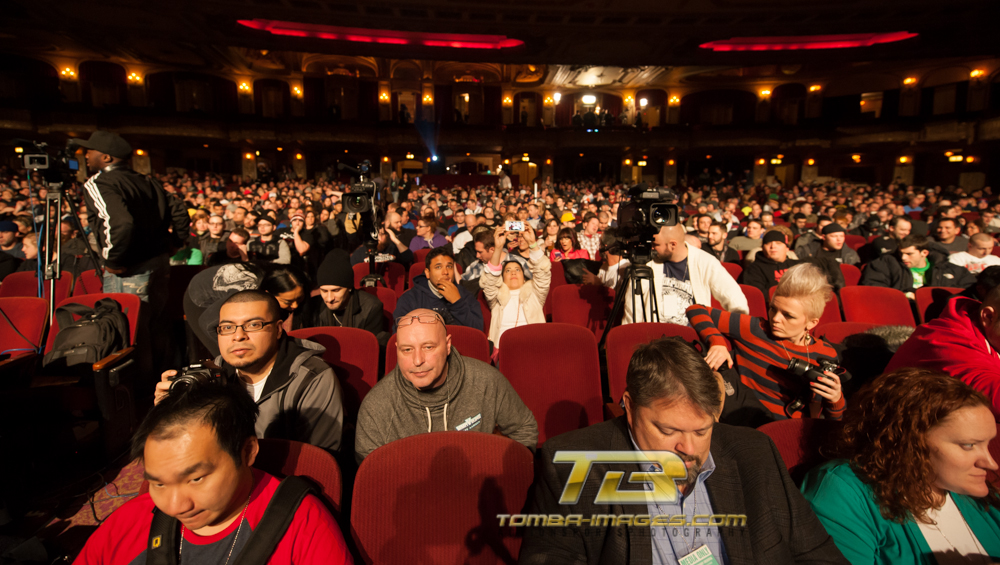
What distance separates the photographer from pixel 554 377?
7.77ft

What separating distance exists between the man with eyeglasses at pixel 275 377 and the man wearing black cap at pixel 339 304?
36.2 inches

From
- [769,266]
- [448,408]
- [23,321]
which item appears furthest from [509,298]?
[23,321]

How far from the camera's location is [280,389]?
5.39 feet

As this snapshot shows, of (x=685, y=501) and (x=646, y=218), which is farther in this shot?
(x=646, y=218)

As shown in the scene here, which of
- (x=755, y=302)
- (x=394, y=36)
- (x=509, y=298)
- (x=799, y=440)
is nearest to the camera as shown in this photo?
→ (x=799, y=440)

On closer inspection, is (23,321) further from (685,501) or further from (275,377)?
(685,501)

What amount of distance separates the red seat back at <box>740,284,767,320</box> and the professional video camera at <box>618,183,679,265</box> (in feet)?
5.05

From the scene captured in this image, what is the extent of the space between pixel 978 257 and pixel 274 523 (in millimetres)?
5757

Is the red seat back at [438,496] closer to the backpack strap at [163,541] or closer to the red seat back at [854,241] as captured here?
the backpack strap at [163,541]

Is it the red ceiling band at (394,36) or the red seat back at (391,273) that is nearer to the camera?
the red seat back at (391,273)

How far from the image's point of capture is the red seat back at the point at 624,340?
2328mm

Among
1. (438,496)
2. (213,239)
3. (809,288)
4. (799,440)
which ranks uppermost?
(213,239)

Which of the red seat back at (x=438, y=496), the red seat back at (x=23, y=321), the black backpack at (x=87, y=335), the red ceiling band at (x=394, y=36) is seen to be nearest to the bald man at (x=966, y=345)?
the red seat back at (x=438, y=496)

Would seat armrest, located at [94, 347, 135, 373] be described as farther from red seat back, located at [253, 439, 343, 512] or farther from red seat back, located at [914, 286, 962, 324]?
red seat back, located at [914, 286, 962, 324]
